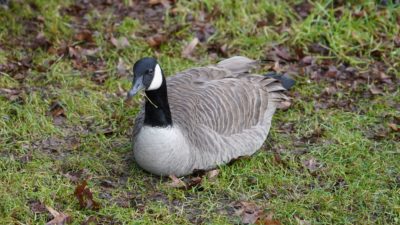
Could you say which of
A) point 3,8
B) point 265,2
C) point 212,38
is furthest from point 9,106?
point 265,2

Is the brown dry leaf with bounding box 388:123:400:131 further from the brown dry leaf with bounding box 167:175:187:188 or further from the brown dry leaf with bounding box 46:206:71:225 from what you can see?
the brown dry leaf with bounding box 46:206:71:225

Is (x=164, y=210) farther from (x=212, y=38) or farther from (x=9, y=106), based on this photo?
(x=212, y=38)

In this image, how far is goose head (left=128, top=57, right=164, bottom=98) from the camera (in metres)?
5.23

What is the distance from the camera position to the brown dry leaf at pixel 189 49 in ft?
25.8

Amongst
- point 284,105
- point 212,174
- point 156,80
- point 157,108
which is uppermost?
point 156,80

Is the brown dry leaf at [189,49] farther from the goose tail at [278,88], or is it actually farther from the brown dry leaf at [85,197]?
the brown dry leaf at [85,197]

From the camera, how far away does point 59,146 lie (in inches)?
245

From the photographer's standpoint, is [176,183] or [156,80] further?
[176,183]

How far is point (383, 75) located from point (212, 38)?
1905 millimetres

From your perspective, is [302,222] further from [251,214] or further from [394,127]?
[394,127]

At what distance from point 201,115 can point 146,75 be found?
714 millimetres

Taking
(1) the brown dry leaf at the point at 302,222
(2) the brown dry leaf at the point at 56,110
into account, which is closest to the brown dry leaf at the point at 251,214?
(1) the brown dry leaf at the point at 302,222

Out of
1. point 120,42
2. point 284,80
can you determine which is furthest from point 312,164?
point 120,42

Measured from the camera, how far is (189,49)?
7.94 m
